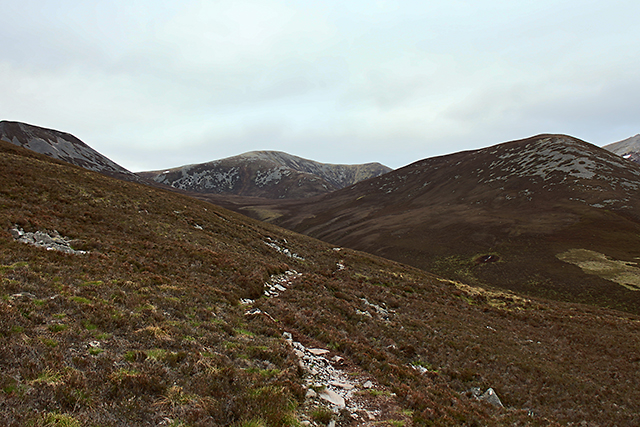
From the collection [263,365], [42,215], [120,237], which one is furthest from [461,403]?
[42,215]

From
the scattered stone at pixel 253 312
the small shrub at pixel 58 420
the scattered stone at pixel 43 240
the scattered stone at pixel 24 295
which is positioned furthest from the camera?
the scattered stone at pixel 43 240

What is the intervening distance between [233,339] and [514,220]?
340ft

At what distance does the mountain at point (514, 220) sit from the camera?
2530 inches

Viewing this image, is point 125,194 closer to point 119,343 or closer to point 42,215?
point 42,215

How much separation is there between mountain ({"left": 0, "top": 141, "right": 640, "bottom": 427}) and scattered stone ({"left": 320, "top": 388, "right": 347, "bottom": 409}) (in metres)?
0.07

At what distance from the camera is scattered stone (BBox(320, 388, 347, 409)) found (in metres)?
11.0

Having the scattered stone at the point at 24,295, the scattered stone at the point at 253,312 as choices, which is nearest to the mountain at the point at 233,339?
the scattered stone at the point at 24,295

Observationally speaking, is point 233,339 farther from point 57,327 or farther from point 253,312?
point 57,327

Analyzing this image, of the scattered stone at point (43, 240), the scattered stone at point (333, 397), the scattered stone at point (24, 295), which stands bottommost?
the scattered stone at point (333, 397)

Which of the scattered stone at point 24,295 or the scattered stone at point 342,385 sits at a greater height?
the scattered stone at point 24,295

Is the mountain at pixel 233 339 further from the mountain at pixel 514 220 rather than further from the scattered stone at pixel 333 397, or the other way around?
the mountain at pixel 514 220

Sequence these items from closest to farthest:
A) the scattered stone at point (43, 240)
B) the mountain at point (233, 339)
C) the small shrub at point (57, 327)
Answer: the mountain at point (233, 339) → the small shrub at point (57, 327) → the scattered stone at point (43, 240)

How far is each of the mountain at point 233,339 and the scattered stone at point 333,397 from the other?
7 centimetres

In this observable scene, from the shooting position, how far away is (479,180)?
140750mm
